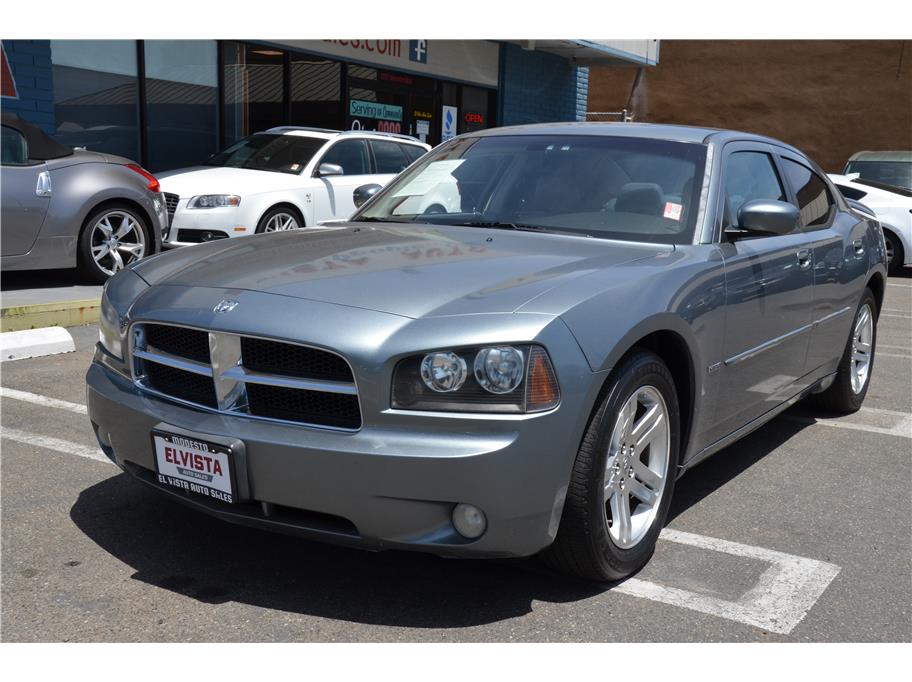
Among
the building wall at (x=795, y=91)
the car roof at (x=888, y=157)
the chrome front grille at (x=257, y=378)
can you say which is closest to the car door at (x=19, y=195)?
the chrome front grille at (x=257, y=378)

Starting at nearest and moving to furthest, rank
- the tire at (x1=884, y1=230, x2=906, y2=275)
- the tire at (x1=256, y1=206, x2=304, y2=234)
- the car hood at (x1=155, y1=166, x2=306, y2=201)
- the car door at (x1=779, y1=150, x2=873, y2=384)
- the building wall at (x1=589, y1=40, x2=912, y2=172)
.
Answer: the car door at (x1=779, y1=150, x2=873, y2=384) → the car hood at (x1=155, y1=166, x2=306, y2=201) → the tire at (x1=256, y1=206, x2=304, y2=234) → the tire at (x1=884, y1=230, x2=906, y2=275) → the building wall at (x1=589, y1=40, x2=912, y2=172)

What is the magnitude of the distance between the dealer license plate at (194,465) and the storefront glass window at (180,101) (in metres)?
10.7

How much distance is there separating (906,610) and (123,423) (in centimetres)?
267

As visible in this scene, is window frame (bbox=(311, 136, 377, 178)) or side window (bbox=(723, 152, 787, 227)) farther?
window frame (bbox=(311, 136, 377, 178))

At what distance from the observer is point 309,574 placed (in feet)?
11.1

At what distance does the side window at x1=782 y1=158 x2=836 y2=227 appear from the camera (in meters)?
5.06

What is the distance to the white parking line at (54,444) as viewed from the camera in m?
4.53

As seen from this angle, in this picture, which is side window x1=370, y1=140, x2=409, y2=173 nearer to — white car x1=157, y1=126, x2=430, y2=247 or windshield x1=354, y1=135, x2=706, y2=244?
white car x1=157, y1=126, x2=430, y2=247

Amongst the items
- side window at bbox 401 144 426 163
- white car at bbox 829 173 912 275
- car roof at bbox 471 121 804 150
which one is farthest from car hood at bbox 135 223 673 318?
white car at bbox 829 173 912 275

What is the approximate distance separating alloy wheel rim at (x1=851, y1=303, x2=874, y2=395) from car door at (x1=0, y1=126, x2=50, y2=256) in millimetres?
6305

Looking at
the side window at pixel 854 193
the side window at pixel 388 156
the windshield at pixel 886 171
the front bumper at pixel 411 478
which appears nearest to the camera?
the front bumper at pixel 411 478

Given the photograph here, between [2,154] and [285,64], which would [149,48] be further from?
[2,154]

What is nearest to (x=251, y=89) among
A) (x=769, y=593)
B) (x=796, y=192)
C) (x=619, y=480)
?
(x=796, y=192)

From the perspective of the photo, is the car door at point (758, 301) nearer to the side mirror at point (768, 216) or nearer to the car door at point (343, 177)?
the side mirror at point (768, 216)
